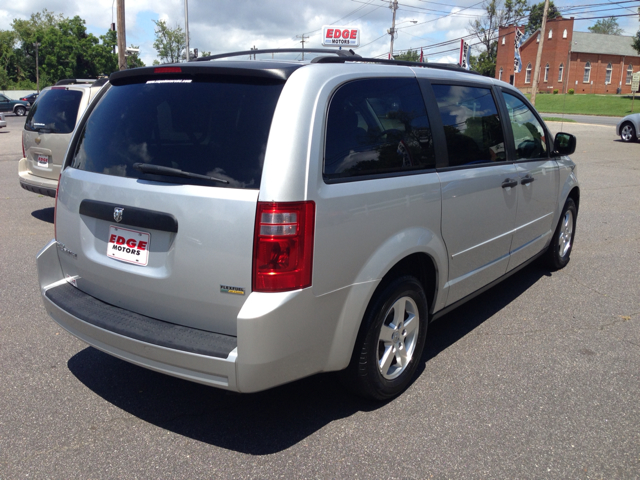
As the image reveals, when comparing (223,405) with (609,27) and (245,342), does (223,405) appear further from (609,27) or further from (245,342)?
(609,27)

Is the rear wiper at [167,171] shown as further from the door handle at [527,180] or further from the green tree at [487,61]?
the green tree at [487,61]

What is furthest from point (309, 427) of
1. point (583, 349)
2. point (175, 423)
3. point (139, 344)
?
point (583, 349)

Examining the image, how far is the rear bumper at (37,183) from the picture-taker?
25.2ft

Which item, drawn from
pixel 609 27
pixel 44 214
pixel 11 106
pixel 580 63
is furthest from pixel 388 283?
pixel 609 27

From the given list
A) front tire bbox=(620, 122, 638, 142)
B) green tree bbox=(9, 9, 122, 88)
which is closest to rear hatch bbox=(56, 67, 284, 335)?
front tire bbox=(620, 122, 638, 142)

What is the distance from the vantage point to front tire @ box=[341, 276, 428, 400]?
3059mm

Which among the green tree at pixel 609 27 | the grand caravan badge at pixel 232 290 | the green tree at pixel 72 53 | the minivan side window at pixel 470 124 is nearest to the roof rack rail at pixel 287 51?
the minivan side window at pixel 470 124

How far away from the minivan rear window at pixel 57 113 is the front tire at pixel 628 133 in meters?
20.3

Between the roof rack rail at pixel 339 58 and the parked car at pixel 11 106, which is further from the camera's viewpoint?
the parked car at pixel 11 106

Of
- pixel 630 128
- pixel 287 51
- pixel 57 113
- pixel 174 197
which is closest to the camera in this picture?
pixel 174 197

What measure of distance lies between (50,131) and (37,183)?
77cm

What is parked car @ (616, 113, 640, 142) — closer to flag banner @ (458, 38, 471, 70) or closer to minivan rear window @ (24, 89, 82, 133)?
flag banner @ (458, 38, 471, 70)

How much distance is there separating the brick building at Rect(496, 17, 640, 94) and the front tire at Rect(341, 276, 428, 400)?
80601 millimetres

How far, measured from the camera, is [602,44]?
82.1m
